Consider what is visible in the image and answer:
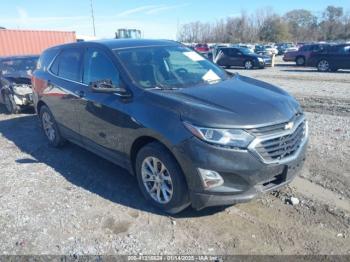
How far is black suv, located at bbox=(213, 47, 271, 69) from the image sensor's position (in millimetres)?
23062

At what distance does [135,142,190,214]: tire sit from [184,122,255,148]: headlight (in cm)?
48

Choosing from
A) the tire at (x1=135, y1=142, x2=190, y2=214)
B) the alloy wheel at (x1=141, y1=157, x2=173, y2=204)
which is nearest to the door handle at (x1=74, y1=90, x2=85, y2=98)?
the tire at (x1=135, y1=142, x2=190, y2=214)

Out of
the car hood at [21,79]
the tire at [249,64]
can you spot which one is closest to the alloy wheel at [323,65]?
the tire at [249,64]

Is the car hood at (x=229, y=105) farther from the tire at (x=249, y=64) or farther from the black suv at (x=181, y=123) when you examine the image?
the tire at (x=249, y=64)

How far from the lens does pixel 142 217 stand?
3.66 meters

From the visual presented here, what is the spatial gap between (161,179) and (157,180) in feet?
0.25

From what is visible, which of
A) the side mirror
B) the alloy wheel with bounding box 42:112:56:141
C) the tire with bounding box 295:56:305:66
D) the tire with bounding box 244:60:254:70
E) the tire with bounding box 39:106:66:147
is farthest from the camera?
Answer: the tire with bounding box 295:56:305:66

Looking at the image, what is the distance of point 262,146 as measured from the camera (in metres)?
3.07

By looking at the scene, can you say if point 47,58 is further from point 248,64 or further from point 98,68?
point 248,64

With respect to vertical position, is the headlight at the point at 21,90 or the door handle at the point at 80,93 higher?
the door handle at the point at 80,93

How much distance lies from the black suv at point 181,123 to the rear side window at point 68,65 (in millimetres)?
35

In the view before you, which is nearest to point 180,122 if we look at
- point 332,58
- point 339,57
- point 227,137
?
point 227,137

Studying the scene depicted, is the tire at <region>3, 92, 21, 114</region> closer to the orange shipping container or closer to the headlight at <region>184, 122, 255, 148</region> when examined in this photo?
the headlight at <region>184, 122, 255, 148</region>

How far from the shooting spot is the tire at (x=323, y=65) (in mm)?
19381
